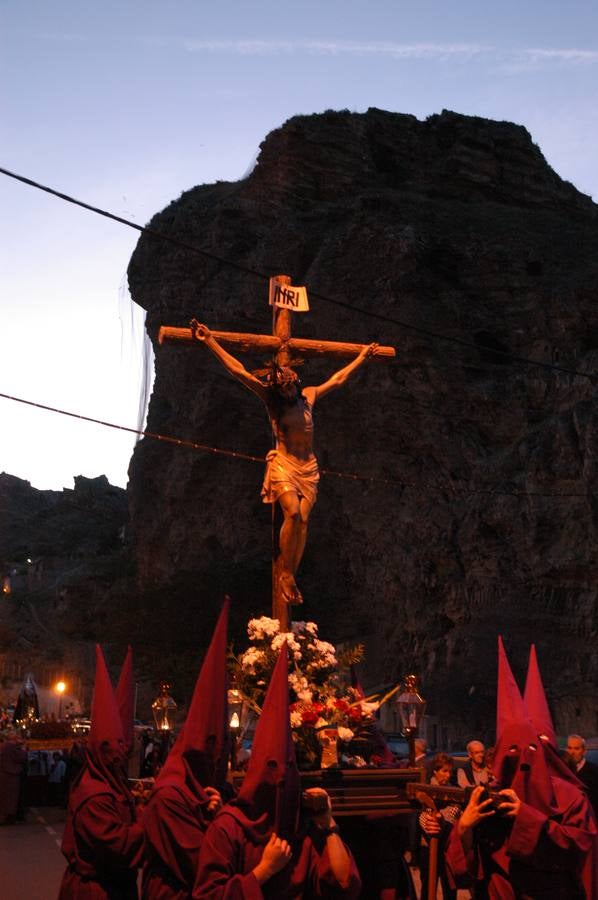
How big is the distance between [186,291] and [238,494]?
30.8 ft

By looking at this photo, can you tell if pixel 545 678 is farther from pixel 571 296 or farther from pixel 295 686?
pixel 295 686

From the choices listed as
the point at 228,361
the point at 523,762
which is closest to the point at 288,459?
the point at 228,361

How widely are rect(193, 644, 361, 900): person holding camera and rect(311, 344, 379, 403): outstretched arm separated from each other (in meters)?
4.55

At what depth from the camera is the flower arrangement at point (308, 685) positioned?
6926 millimetres

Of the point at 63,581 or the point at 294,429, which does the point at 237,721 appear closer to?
the point at 294,429

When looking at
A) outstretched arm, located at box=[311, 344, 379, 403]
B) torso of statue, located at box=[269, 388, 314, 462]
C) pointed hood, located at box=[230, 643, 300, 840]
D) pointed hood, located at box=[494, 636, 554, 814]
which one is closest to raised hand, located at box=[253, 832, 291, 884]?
pointed hood, located at box=[230, 643, 300, 840]

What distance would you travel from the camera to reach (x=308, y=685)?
7391 mm

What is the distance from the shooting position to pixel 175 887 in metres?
5.16

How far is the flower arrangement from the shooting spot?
6.93 metres

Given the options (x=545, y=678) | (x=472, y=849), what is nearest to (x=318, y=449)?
(x=545, y=678)

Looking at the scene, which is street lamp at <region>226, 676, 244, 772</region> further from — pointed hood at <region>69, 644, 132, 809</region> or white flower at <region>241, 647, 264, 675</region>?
pointed hood at <region>69, 644, 132, 809</region>

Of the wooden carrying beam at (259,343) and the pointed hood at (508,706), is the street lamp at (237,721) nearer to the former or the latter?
the pointed hood at (508,706)

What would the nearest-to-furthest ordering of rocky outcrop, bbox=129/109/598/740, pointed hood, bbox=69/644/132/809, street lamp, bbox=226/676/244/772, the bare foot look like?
1. pointed hood, bbox=69/644/132/809
2. street lamp, bbox=226/676/244/772
3. the bare foot
4. rocky outcrop, bbox=129/109/598/740

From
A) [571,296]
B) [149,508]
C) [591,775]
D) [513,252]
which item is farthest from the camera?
[149,508]
